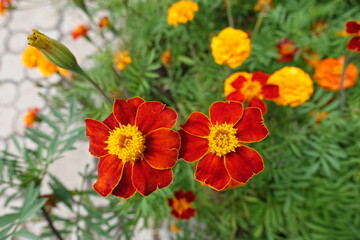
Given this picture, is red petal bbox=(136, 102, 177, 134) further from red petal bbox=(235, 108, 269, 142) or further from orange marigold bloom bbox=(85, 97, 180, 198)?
red petal bbox=(235, 108, 269, 142)

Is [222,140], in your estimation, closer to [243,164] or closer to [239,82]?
[243,164]

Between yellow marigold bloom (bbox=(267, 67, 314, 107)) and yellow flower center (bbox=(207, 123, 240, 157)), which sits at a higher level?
yellow marigold bloom (bbox=(267, 67, 314, 107))

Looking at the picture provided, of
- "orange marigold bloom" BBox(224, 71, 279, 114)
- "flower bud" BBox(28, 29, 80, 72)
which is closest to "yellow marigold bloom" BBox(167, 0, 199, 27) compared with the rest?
"orange marigold bloom" BBox(224, 71, 279, 114)

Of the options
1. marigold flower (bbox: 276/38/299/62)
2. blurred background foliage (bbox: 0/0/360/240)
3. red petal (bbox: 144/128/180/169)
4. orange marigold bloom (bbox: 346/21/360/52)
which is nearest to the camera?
red petal (bbox: 144/128/180/169)

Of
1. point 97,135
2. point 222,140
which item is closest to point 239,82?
point 222,140

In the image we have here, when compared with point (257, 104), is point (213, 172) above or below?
below

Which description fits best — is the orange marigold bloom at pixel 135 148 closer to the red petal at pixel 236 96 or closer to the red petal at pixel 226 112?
the red petal at pixel 226 112
